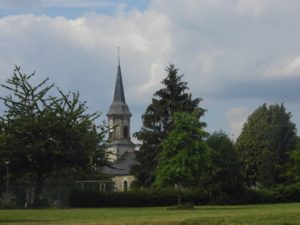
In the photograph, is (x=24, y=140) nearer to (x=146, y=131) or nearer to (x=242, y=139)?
(x=146, y=131)

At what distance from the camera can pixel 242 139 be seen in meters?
95.8

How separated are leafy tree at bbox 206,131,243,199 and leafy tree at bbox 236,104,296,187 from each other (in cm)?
1847

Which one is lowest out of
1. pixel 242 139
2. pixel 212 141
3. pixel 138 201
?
pixel 138 201

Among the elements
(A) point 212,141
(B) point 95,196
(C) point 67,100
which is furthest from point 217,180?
(C) point 67,100

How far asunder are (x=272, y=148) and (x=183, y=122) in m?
37.8

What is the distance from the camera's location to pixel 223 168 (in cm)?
6925

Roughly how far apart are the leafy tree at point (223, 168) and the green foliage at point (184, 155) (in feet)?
29.9

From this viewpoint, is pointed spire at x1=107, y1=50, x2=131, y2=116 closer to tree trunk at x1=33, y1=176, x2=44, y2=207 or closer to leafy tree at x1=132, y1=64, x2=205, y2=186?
leafy tree at x1=132, y1=64, x2=205, y2=186

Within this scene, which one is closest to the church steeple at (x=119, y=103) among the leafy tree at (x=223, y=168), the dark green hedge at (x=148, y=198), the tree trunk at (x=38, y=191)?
the dark green hedge at (x=148, y=198)

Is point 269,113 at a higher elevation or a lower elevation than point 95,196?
higher

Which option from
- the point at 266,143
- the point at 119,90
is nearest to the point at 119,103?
Answer: the point at 119,90

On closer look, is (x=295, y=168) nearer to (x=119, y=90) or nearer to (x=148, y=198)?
(x=148, y=198)

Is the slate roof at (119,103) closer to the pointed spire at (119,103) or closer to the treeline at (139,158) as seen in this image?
the pointed spire at (119,103)

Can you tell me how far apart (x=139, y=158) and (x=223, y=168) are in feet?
62.8
